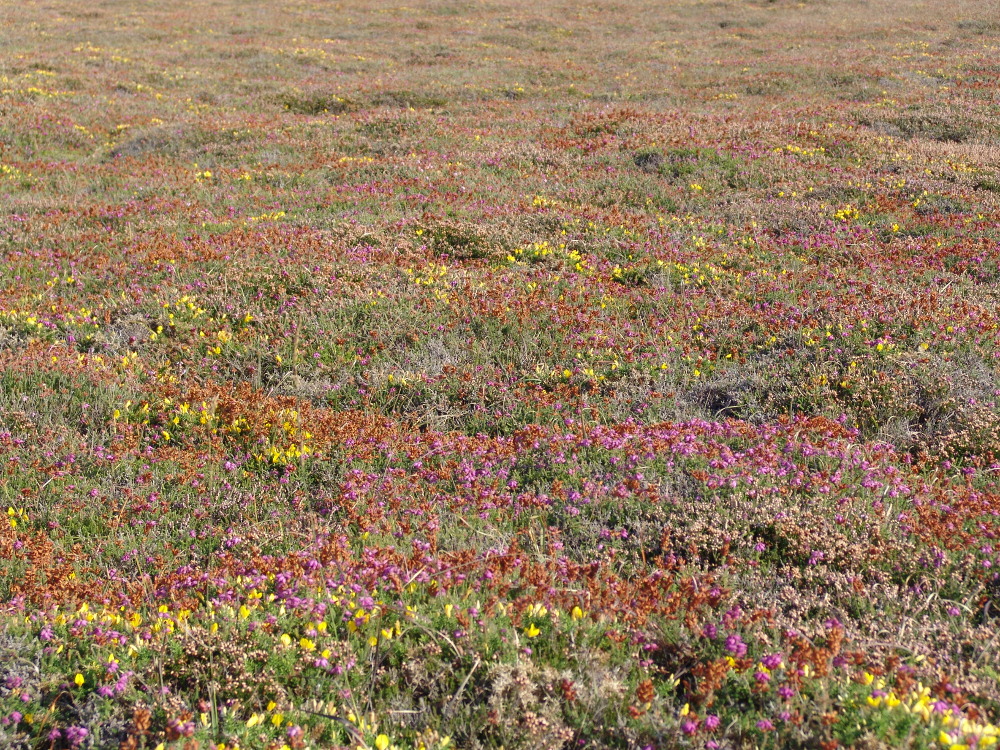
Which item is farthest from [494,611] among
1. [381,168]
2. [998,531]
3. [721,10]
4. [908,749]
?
[721,10]

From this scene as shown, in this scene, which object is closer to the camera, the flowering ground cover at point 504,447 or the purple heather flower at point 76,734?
the purple heather flower at point 76,734

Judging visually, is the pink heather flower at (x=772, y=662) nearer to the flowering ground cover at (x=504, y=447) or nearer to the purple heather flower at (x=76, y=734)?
the flowering ground cover at (x=504, y=447)

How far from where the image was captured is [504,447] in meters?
6.17

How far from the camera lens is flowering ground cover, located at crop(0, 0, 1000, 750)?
354 centimetres

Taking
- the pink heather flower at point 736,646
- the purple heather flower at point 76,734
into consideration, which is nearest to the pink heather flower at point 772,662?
the pink heather flower at point 736,646

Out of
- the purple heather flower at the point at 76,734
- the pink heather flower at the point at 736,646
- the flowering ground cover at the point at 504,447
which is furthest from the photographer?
the pink heather flower at the point at 736,646

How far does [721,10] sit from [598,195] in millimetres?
43696

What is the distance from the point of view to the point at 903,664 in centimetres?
369

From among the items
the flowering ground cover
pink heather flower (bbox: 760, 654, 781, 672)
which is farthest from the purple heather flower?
pink heather flower (bbox: 760, 654, 781, 672)

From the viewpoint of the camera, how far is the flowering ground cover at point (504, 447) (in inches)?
139

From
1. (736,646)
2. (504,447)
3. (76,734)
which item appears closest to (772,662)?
(736,646)

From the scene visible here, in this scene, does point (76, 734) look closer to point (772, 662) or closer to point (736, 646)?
point (736, 646)

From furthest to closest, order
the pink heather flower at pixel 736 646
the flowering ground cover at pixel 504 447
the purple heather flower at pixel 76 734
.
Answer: the pink heather flower at pixel 736 646, the flowering ground cover at pixel 504 447, the purple heather flower at pixel 76 734

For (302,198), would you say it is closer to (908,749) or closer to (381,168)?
(381,168)
